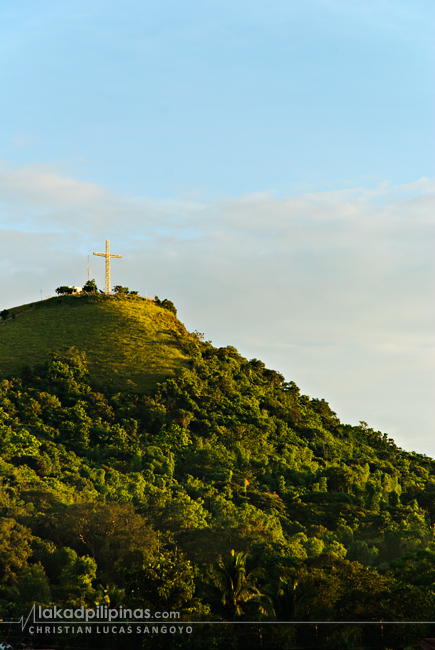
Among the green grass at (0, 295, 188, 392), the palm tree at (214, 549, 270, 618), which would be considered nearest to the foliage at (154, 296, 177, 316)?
the green grass at (0, 295, 188, 392)

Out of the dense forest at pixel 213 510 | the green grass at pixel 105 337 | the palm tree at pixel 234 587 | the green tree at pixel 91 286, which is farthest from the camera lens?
the green tree at pixel 91 286

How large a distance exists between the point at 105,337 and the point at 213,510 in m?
45.5

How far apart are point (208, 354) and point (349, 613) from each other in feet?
248

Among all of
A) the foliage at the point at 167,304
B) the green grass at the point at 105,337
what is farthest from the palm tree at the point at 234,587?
the foliage at the point at 167,304

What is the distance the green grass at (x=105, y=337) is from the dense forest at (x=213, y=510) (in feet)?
9.40

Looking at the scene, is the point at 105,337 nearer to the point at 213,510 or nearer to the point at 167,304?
the point at 167,304

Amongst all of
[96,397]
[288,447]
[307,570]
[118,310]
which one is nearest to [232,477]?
[288,447]

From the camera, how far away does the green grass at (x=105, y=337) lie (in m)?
98.4

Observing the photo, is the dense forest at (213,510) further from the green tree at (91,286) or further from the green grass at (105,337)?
the green tree at (91,286)

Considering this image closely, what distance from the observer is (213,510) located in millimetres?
68188

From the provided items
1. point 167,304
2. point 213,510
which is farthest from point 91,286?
point 213,510

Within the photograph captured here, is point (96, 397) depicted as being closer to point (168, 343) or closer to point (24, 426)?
point (24, 426)

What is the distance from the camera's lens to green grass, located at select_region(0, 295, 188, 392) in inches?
3875

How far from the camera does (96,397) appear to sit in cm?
9138
